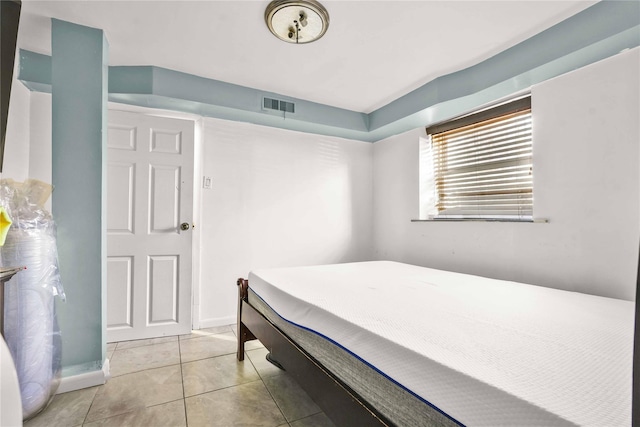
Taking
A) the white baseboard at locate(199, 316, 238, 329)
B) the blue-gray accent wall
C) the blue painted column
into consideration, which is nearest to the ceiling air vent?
the blue-gray accent wall

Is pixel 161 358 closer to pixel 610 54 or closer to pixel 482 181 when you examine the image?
pixel 482 181

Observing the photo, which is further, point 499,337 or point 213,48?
point 213,48

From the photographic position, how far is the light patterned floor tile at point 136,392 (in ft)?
5.69

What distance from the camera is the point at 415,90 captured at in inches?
115

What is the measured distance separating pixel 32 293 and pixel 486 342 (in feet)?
7.66

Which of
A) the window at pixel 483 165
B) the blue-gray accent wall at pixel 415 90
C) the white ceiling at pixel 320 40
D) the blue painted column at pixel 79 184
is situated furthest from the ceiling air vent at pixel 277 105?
the window at pixel 483 165

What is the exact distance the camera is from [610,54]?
1876 mm

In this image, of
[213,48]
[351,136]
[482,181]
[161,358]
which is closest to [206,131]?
[213,48]

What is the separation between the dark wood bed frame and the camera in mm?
1054

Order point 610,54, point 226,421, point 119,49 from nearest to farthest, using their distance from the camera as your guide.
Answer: point 226,421
point 610,54
point 119,49

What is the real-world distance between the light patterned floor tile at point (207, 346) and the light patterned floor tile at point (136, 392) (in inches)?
9.2

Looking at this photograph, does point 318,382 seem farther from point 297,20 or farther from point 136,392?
point 297,20

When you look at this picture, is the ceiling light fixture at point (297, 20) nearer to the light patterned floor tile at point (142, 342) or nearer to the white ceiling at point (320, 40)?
the white ceiling at point (320, 40)

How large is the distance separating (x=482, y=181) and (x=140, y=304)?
3.37 metres
